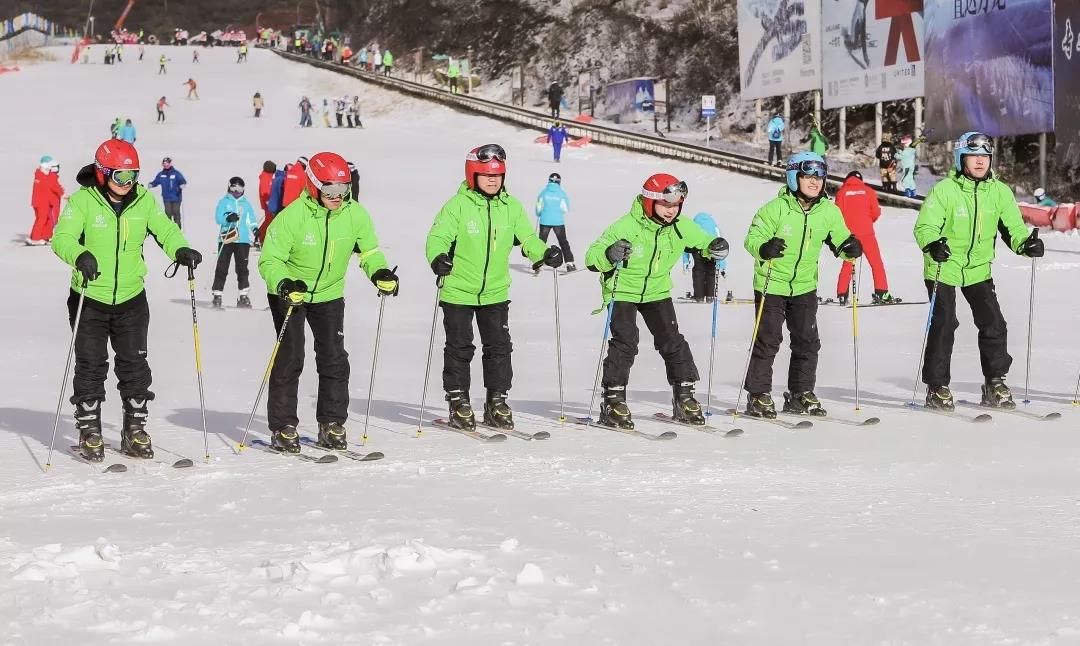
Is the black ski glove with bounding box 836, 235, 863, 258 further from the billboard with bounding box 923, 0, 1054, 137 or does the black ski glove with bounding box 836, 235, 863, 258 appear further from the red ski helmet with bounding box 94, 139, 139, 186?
the billboard with bounding box 923, 0, 1054, 137

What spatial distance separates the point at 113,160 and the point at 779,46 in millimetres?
31153

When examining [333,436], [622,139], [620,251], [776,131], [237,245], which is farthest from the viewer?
[622,139]

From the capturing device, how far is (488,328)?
819 centimetres

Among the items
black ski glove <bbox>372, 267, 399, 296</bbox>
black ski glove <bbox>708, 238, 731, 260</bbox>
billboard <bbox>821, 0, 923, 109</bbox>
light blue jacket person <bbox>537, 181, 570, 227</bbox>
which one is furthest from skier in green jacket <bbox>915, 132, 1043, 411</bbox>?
billboard <bbox>821, 0, 923, 109</bbox>

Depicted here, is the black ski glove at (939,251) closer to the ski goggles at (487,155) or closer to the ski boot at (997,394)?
the ski boot at (997,394)

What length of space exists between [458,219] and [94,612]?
418 centimetres

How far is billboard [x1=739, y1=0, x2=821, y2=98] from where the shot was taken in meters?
34.4

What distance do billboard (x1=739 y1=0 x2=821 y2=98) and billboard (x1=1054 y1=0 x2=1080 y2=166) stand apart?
10.7m

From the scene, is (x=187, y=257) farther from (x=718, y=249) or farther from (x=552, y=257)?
(x=718, y=249)

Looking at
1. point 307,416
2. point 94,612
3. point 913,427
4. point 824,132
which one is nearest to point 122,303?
point 307,416

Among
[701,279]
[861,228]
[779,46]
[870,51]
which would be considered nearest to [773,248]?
[861,228]

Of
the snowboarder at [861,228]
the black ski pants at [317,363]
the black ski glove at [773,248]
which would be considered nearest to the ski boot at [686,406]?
the black ski glove at [773,248]

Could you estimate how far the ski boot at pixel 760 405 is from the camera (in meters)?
8.55

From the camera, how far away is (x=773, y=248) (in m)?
8.14
